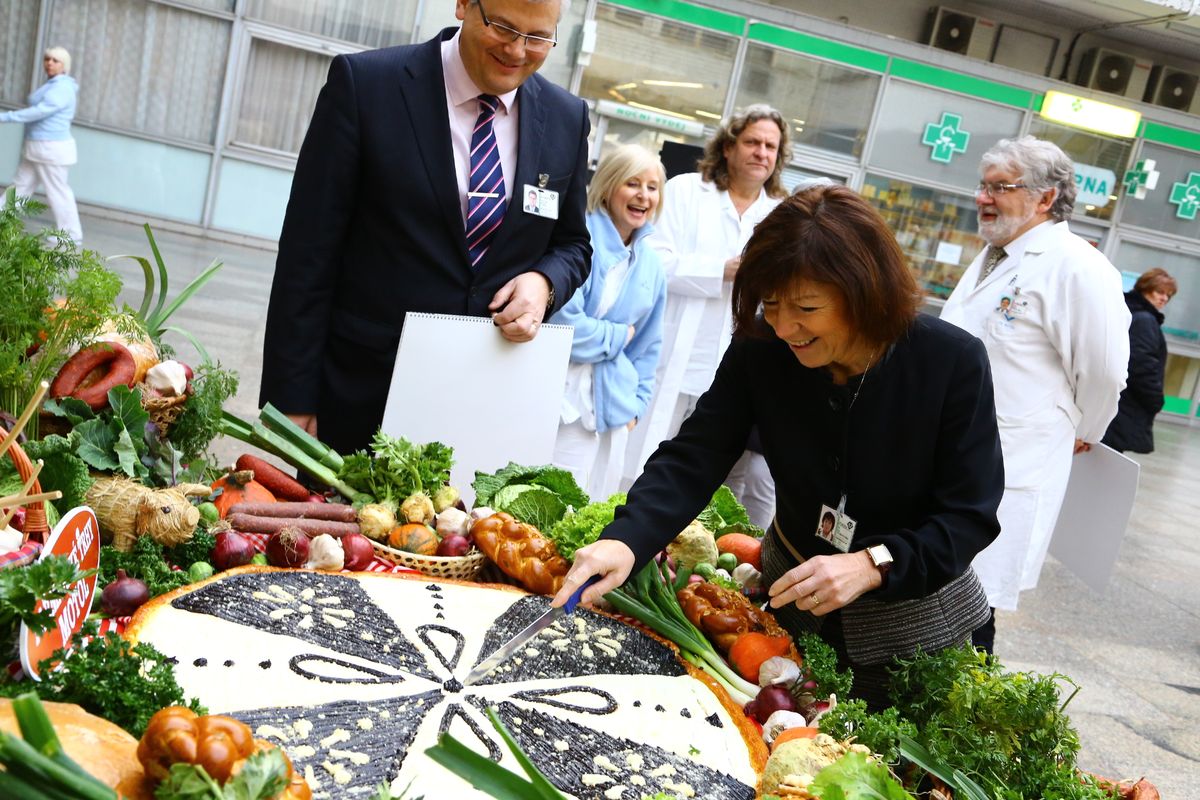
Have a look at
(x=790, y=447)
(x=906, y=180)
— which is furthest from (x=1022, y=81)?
(x=790, y=447)

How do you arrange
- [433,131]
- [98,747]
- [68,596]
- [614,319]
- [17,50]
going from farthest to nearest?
1. [17,50]
2. [614,319]
3. [433,131]
4. [68,596]
5. [98,747]

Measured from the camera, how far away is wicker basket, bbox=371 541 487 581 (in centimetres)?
245

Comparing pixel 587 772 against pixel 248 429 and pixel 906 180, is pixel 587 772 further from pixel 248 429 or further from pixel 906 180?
pixel 906 180

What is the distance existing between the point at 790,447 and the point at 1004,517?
87.7 inches

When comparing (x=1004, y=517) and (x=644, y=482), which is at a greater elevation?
(x=644, y=482)

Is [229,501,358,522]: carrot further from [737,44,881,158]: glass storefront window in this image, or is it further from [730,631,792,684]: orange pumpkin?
[737,44,881,158]: glass storefront window

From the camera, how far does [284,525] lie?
2.37 meters

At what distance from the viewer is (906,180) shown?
15.1 meters

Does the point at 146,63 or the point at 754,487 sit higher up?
the point at 146,63

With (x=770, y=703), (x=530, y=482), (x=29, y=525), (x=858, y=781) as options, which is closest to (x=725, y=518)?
(x=530, y=482)

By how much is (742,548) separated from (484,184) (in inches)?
47.2

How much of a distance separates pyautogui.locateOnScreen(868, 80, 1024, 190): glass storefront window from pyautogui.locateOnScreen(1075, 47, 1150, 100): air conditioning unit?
5.54 ft

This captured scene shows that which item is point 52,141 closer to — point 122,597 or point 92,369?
point 92,369

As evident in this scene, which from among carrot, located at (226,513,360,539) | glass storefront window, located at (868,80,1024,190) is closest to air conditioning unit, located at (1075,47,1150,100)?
glass storefront window, located at (868,80,1024,190)
